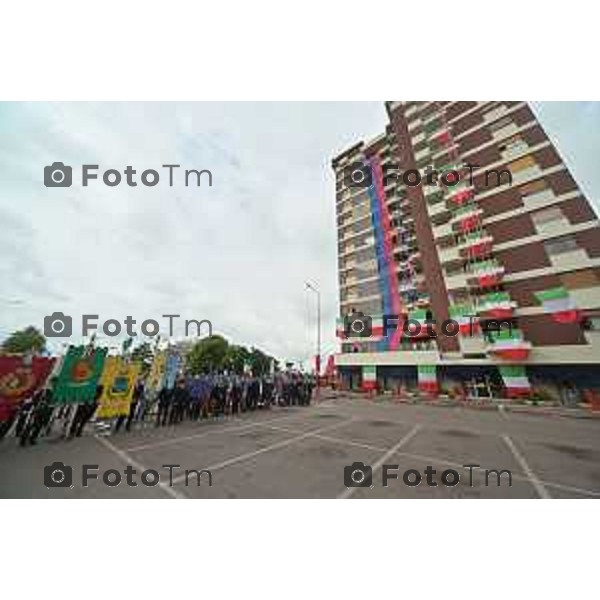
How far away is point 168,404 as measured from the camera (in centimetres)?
1138

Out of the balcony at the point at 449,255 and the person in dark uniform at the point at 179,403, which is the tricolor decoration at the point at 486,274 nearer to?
the balcony at the point at 449,255

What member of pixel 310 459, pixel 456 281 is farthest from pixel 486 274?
pixel 310 459

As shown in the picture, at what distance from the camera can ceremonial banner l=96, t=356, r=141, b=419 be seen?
30.9 ft

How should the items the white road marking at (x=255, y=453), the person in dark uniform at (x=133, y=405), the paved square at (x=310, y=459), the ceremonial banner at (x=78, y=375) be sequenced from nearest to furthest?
1. the paved square at (x=310, y=459)
2. the white road marking at (x=255, y=453)
3. the ceremonial banner at (x=78, y=375)
4. the person in dark uniform at (x=133, y=405)

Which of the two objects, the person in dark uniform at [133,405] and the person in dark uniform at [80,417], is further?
the person in dark uniform at [133,405]

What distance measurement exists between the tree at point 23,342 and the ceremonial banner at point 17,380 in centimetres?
4264

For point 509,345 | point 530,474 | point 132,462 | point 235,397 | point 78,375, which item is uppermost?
point 509,345

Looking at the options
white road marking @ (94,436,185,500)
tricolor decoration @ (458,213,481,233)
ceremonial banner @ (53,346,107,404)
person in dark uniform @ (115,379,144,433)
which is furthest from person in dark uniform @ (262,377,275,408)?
tricolor decoration @ (458,213,481,233)

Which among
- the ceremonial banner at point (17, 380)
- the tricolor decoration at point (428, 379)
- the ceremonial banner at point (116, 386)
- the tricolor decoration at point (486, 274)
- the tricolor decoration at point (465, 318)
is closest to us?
the ceremonial banner at point (17, 380)

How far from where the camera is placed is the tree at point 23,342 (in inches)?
1606

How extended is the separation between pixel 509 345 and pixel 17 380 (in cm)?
2828

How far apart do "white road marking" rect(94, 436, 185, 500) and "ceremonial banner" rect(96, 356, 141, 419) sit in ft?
3.44

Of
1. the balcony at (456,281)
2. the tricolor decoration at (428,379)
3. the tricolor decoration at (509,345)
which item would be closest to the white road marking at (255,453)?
the tricolor decoration at (509,345)

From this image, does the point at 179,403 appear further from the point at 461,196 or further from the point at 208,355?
the point at 208,355
